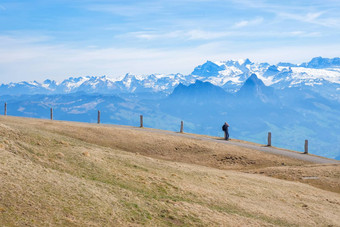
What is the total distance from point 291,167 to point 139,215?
27341 mm

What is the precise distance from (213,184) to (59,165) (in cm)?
1167

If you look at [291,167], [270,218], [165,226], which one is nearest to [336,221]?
[270,218]

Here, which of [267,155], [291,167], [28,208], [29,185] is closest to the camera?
[28,208]

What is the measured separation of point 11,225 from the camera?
1465 cm

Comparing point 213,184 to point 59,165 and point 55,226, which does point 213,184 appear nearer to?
point 59,165

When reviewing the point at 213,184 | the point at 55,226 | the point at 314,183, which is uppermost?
the point at 55,226

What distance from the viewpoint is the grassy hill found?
17219 mm

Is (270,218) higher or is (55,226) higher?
(55,226)

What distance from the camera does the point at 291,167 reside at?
41.7 m

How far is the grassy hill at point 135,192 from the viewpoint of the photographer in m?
17.2

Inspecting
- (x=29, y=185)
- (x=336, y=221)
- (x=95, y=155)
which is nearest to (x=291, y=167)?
(x=336, y=221)

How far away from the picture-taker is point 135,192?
2206 centimetres

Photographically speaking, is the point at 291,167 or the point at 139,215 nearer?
the point at 139,215

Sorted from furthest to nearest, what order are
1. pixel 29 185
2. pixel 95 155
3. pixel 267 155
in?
pixel 267 155 → pixel 95 155 → pixel 29 185
